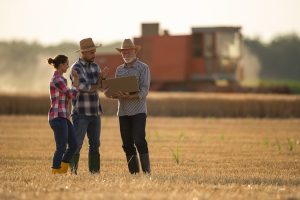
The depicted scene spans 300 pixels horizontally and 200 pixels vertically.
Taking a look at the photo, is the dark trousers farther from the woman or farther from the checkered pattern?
the woman

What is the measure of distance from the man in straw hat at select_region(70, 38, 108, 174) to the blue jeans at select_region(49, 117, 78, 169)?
0.58 ft

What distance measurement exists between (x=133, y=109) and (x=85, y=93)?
0.69m

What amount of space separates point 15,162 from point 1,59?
184 ft

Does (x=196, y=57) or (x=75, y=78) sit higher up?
(x=196, y=57)

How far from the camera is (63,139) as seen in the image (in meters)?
12.6

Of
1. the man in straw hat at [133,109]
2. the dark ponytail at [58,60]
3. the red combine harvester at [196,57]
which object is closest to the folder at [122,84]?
the man in straw hat at [133,109]

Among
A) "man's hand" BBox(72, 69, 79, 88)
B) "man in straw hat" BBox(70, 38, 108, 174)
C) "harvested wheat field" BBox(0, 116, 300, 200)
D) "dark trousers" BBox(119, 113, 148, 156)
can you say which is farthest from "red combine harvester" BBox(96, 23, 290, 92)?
"man's hand" BBox(72, 69, 79, 88)

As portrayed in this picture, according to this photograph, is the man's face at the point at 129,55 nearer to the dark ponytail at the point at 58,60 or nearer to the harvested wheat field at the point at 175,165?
the dark ponytail at the point at 58,60

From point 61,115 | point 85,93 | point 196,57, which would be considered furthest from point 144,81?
point 196,57

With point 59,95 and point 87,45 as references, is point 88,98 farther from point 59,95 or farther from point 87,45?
point 87,45

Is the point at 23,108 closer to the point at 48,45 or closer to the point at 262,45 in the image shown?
the point at 48,45

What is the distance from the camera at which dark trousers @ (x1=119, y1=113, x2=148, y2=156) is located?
41.9ft

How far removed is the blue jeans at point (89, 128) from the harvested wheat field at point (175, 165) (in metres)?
0.43

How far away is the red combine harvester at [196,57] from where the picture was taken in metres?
37.0
